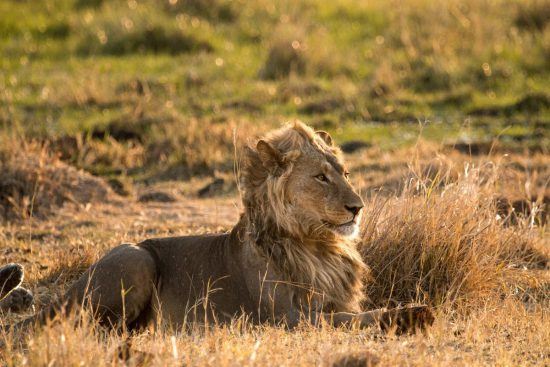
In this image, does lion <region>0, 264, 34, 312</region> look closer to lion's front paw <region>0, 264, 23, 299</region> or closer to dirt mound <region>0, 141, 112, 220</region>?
lion's front paw <region>0, 264, 23, 299</region>

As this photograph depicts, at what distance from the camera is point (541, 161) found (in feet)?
41.0

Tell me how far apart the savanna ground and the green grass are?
52mm

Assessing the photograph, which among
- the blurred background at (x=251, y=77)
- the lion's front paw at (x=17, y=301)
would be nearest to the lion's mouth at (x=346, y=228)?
the lion's front paw at (x=17, y=301)

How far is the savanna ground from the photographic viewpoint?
5820 mm

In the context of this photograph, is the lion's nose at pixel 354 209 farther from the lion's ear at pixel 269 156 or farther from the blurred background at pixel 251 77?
the blurred background at pixel 251 77

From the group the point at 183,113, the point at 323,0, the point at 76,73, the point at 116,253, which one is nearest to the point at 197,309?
the point at 116,253

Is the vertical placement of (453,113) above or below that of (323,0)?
below

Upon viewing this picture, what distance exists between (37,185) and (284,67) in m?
8.57

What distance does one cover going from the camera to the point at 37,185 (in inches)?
413

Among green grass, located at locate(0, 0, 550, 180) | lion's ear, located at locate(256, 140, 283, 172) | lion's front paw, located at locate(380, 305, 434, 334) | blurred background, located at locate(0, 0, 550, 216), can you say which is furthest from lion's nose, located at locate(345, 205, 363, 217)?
green grass, located at locate(0, 0, 550, 180)

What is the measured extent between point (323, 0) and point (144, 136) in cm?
1120

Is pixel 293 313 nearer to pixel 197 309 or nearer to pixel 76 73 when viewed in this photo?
pixel 197 309

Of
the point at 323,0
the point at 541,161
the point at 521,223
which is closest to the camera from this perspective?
the point at 521,223

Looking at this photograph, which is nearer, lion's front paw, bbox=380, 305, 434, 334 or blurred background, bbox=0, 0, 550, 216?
lion's front paw, bbox=380, 305, 434, 334
